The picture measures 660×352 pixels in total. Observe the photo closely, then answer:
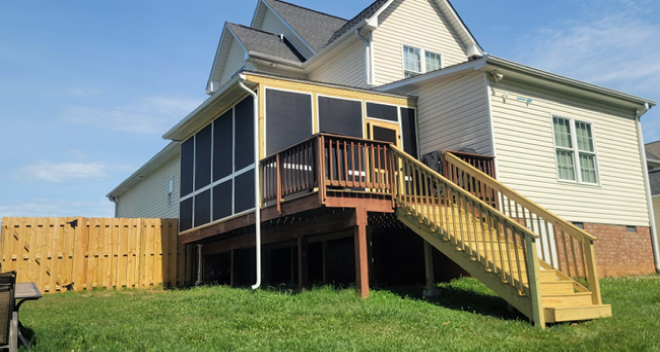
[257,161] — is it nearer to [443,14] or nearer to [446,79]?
[446,79]

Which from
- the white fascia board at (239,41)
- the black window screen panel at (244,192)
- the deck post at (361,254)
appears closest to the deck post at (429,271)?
the deck post at (361,254)

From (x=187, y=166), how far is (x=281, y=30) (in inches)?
276

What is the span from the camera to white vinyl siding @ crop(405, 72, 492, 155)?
12.2 metres

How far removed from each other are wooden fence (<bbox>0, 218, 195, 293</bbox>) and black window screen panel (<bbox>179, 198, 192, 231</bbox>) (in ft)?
3.06

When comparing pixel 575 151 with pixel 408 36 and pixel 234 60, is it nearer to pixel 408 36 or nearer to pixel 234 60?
pixel 408 36

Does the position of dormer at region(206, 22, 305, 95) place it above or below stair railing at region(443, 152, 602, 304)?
above

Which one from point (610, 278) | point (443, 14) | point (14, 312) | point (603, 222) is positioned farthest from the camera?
point (443, 14)

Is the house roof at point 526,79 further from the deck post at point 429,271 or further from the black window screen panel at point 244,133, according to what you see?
the deck post at point 429,271

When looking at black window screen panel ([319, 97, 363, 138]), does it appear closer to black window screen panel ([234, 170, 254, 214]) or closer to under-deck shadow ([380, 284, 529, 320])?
black window screen panel ([234, 170, 254, 214])

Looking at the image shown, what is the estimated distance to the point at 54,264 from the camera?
14.2m

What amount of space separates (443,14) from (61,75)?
460 inches

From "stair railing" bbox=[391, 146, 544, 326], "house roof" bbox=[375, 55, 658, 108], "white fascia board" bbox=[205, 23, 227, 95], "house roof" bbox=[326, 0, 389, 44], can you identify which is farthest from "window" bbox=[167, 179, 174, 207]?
"stair railing" bbox=[391, 146, 544, 326]

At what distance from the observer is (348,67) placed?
16.8m

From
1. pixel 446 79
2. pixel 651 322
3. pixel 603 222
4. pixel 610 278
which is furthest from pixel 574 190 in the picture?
pixel 651 322
